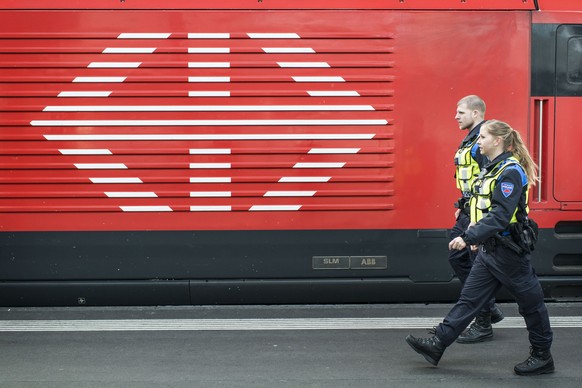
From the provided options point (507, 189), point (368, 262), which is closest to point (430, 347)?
point (507, 189)

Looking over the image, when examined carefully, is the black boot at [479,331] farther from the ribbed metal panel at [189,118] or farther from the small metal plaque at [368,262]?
the ribbed metal panel at [189,118]

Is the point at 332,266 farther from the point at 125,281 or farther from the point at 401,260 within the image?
the point at 125,281

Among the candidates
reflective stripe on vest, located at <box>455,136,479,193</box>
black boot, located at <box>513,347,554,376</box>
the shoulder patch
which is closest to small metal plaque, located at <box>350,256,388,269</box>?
reflective stripe on vest, located at <box>455,136,479,193</box>

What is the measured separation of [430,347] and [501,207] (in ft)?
3.18

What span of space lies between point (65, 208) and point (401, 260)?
261 centimetres

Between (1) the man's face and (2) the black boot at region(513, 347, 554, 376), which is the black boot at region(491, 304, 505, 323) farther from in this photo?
(1) the man's face

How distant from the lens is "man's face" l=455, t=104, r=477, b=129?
19.2 ft

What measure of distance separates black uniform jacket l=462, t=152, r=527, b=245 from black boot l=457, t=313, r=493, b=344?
3.76 ft

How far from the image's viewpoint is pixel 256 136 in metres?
6.62

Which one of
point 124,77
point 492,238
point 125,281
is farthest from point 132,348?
point 492,238

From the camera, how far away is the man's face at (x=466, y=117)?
19.2 ft

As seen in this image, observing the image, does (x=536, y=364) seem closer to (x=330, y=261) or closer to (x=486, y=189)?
(x=486, y=189)

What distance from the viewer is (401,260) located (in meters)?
6.71

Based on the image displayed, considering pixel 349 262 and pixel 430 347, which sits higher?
pixel 349 262
